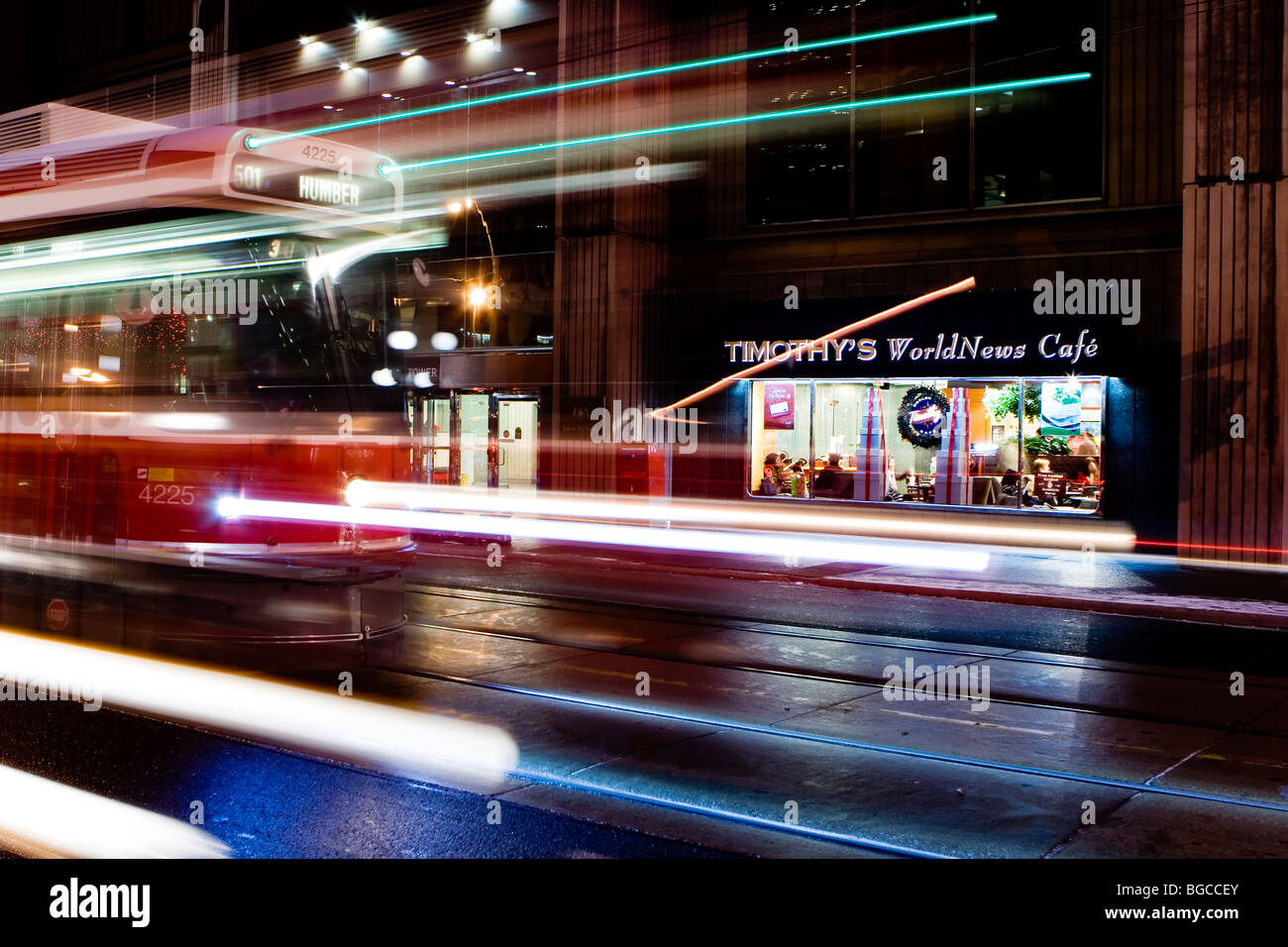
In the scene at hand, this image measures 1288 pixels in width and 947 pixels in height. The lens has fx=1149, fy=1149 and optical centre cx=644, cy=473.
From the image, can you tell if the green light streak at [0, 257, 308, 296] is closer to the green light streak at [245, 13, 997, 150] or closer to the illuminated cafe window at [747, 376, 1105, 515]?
the green light streak at [245, 13, 997, 150]

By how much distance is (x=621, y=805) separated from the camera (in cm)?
574

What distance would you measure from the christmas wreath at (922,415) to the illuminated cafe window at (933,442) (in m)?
0.02

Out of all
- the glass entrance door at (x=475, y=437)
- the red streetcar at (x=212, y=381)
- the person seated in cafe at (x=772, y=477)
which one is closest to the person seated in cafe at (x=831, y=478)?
the person seated in cafe at (x=772, y=477)

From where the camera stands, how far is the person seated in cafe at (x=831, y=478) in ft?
63.0

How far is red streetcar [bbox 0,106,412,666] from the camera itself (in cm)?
808

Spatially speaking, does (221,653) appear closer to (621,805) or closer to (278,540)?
(278,540)

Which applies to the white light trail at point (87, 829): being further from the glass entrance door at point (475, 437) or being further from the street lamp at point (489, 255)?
the street lamp at point (489, 255)

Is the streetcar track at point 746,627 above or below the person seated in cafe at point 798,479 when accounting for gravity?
below

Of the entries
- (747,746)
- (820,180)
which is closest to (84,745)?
(747,746)

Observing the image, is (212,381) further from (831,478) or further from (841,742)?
(831,478)

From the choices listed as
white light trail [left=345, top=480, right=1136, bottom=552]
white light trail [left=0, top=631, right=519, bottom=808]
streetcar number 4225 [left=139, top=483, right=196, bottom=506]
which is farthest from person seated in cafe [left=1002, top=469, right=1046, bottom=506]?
streetcar number 4225 [left=139, top=483, right=196, bottom=506]

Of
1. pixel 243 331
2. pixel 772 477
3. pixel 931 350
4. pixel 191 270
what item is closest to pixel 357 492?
pixel 243 331

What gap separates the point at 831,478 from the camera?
63.3 feet
